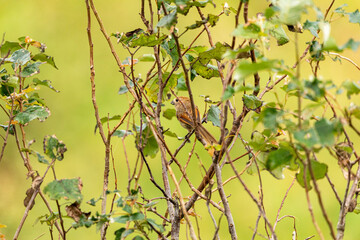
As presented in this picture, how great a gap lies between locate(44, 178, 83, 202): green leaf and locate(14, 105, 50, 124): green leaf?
0.22 m

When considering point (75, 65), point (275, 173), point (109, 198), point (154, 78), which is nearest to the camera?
point (275, 173)

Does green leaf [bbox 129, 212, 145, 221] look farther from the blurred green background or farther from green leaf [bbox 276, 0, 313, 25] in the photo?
the blurred green background

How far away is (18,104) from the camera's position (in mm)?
1346

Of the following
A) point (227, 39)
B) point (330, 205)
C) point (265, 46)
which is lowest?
point (265, 46)

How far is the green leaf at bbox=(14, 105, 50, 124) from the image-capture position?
1205mm

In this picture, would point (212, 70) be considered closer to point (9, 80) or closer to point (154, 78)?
point (154, 78)

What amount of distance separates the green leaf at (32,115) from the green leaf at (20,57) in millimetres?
103

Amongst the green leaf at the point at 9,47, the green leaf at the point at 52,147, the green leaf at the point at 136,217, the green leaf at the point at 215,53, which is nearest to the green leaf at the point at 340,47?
the green leaf at the point at 215,53

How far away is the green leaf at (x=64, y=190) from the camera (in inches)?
39.6

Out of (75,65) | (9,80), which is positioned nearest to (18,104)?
(9,80)

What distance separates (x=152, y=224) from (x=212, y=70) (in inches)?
16.9

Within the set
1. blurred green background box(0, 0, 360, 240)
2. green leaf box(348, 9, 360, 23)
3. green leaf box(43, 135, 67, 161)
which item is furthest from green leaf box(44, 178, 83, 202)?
blurred green background box(0, 0, 360, 240)

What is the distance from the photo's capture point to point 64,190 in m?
1.02

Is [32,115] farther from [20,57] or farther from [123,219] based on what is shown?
[123,219]
